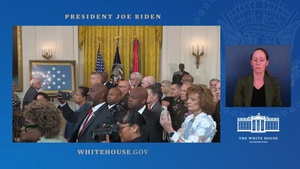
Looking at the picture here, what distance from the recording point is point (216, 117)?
3.94m

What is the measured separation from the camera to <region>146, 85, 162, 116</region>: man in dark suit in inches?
157

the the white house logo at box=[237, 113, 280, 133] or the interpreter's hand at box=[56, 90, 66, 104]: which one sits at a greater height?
the interpreter's hand at box=[56, 90, 66, 104]

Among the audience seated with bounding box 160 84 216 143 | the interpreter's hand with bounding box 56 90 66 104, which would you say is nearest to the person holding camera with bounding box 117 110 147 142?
the audience seated with bounding box 160 84 216 143

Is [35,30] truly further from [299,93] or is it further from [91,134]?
[299,93]

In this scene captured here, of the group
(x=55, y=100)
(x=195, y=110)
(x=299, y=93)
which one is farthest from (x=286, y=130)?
(x=55, y=100)

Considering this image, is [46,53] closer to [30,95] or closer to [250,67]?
[30,95]

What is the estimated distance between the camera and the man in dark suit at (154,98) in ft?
13.1

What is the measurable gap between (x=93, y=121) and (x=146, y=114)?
0.53 m

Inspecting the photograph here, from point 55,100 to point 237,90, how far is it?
1.81 metres

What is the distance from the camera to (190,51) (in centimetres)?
396

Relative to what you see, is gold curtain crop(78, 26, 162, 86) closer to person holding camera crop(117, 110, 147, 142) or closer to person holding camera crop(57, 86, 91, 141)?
person holding camera crop(57, 86, 91, 141)

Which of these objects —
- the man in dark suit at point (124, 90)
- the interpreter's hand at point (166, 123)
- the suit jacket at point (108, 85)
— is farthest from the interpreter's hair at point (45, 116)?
the interpreter's hand at point (166, 123)

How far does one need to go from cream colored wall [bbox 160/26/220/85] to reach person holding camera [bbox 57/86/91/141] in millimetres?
803

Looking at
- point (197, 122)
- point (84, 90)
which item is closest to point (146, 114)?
point (197, 122)
